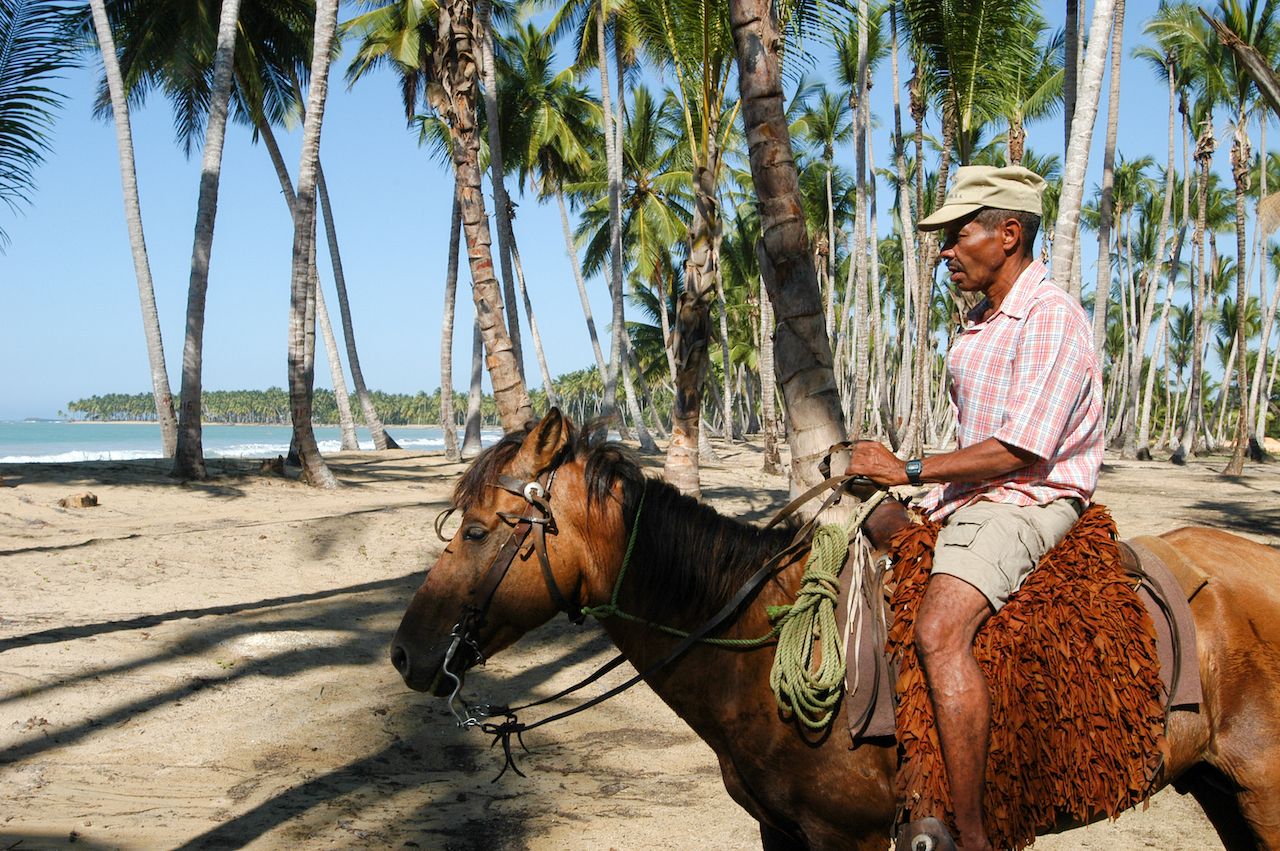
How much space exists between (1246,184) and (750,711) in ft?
112

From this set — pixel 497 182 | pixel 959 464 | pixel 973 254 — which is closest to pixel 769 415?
pixel 497 182

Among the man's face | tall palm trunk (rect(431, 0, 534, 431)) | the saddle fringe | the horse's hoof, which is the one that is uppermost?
tall palm trunk (rect(431, 0, 534, 431))

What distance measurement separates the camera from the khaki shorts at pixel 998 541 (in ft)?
9.17

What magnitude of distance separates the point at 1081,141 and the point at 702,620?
9.65 metres

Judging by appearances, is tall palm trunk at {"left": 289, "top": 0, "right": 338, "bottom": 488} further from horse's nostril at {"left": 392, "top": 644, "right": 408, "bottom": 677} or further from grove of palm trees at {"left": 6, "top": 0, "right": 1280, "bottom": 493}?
horse's nostril at {"left": 392, "top": 644, "right": 408, "bottom": 677}

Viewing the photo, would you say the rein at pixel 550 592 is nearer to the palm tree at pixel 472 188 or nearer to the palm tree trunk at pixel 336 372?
the palm tree at pixel 472 188

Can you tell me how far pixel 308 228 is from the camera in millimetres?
16547

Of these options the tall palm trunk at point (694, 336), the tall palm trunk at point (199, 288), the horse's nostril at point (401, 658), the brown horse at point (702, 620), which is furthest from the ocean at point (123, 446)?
the brown horse at point (702, 620)

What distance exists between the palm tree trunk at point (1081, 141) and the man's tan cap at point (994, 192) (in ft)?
26.1

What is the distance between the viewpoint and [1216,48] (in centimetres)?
2834

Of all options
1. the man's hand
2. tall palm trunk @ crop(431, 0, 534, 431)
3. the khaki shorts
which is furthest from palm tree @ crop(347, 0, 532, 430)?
the khaki shorts

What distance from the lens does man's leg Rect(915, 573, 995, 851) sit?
8.73ft

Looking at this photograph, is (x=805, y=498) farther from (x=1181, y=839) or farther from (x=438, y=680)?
(x=1181, y=839)

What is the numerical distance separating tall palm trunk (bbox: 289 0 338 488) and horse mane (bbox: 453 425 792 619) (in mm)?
12905
